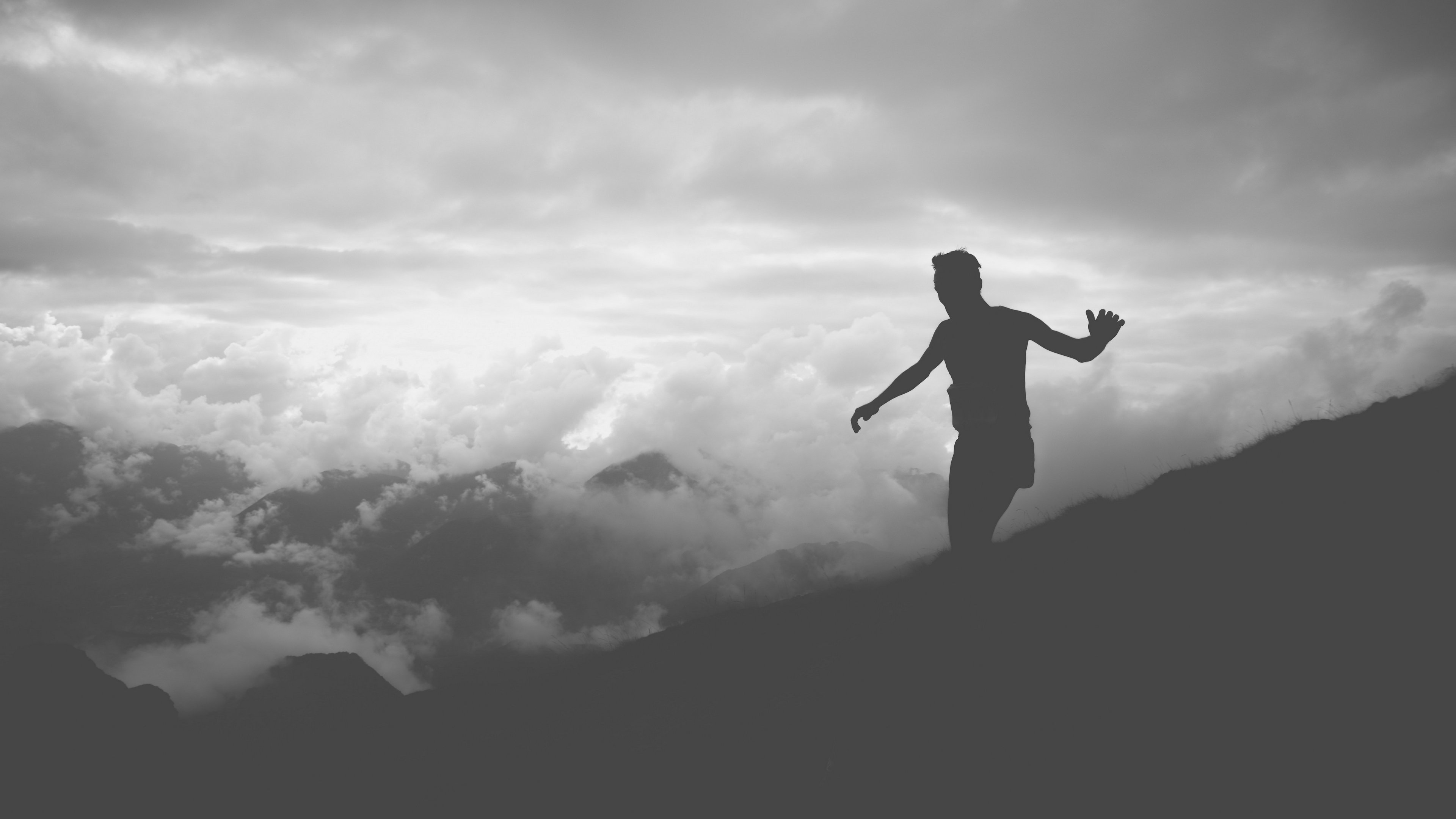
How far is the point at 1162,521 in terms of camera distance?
788 cm

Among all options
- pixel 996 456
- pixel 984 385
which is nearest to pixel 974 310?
pixel 984 385

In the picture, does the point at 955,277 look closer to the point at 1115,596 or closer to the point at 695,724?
the point at 1115,596

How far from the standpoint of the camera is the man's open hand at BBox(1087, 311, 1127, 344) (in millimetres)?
6309

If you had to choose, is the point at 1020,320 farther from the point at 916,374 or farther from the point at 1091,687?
the point at 1091,687

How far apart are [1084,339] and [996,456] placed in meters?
1.39

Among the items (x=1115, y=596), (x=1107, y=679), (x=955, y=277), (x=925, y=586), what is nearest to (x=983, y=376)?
(x=955, y=277)

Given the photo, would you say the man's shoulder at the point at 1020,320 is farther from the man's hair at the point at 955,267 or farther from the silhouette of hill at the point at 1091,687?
the silhouette of hill at the point at 1091,687

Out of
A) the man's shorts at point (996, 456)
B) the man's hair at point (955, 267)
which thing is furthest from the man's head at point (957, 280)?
the man's shorts at point (996, 456)

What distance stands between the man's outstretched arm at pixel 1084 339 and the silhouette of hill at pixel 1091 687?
217 centimetres

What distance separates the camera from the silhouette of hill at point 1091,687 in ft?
12.0

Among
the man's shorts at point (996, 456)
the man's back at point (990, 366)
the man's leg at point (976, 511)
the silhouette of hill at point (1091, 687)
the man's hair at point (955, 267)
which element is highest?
the man's hair at point (955, 267)

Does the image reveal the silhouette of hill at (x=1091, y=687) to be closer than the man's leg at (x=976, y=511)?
Yes

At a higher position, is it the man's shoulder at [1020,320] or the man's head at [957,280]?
the man's head at [957,280]

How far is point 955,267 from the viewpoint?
6.86 metres
